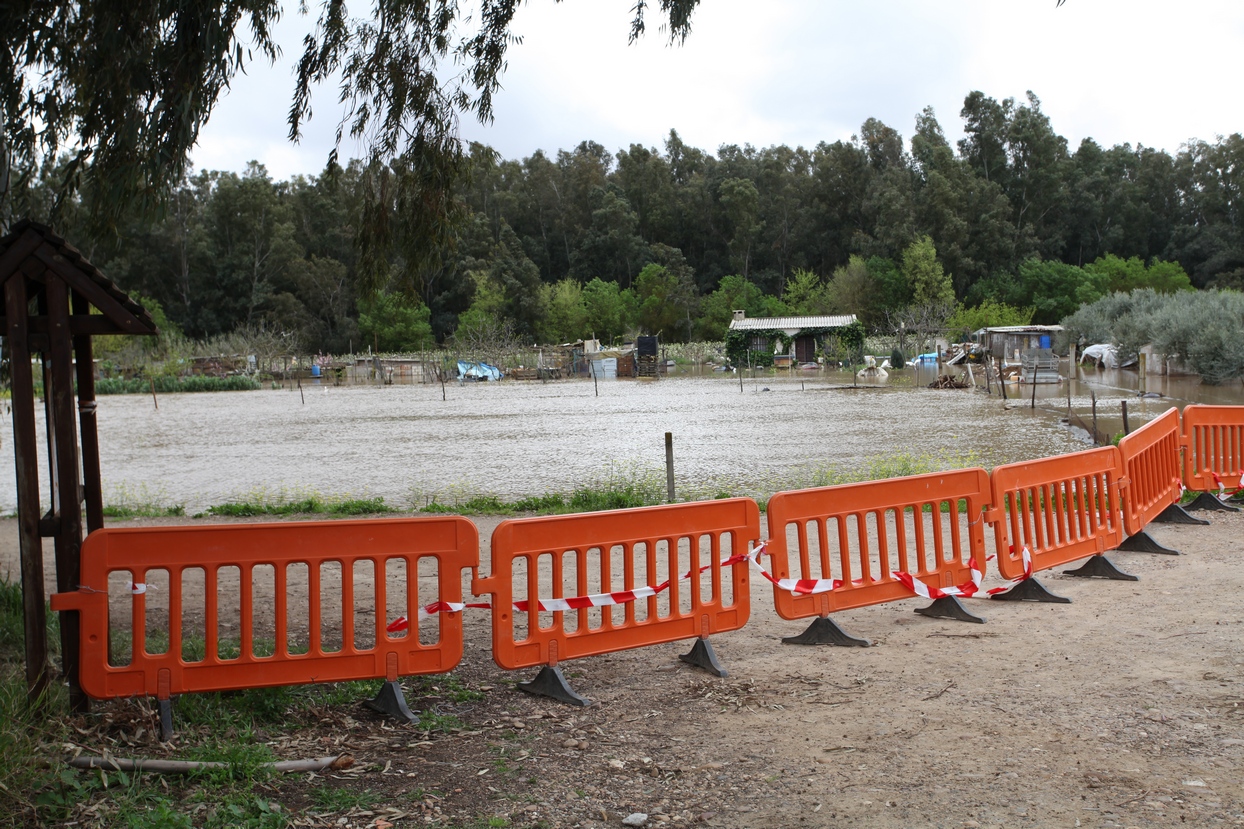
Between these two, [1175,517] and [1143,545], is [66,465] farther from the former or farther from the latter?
[1175,517]

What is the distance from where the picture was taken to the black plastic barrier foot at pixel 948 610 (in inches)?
239

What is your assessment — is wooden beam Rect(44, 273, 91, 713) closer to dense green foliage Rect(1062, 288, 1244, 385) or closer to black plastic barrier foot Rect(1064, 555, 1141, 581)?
black plastic barrier foot Rect(1064, 555, 1141, 581)

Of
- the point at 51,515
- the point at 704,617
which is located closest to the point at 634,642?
the point at 704,617

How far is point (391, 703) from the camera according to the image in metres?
4.40

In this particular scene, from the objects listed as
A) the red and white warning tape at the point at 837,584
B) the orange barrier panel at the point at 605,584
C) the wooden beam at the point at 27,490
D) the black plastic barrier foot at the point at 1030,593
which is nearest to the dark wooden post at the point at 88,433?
the wooden beam at the point at 27,490

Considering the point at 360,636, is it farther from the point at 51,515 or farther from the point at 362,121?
the point at 362,121

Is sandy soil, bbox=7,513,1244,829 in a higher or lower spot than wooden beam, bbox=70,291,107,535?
lower

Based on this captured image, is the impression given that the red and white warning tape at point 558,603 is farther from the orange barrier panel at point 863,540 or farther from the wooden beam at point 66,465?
the wooden beam at point 66,465

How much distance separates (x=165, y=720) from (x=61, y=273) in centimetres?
194

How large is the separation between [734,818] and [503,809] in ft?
2.70

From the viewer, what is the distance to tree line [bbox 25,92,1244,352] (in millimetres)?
83938

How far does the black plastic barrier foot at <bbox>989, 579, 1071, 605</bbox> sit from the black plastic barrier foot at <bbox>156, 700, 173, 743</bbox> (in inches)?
204

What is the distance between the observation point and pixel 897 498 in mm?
5918

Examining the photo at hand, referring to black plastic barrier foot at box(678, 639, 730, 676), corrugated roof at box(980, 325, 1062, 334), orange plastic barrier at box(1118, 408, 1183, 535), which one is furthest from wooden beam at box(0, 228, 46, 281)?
corrugated roof at box(980, 325, 1062, 334)
